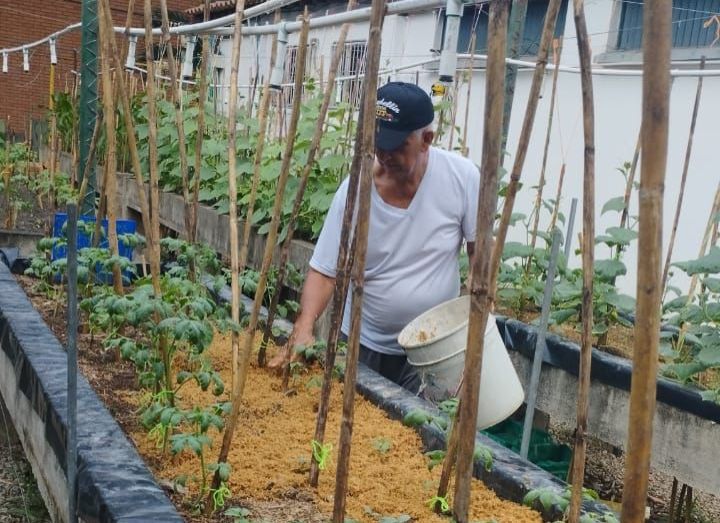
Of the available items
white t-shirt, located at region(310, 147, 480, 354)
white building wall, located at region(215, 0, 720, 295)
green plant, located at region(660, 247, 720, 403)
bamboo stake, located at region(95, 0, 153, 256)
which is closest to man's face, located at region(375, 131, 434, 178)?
white t-shirt, located at region(310, 147, 480, 354)

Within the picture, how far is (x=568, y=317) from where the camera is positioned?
4.03 metres

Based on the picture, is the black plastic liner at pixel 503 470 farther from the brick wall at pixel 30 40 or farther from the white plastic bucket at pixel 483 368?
the brick wall at pixel 30 40

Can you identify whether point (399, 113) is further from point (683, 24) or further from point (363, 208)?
point (683, 24)

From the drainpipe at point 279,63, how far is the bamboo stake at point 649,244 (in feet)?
6.44

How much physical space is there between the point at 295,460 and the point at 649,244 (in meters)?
1.67

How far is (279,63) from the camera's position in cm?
289

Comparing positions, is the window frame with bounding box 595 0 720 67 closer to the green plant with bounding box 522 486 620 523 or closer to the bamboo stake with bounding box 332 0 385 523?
the green plant with bounding box 522 486 620 523

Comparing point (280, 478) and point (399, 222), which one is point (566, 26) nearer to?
point (399, 222)

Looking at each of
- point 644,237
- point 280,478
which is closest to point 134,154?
point 280,478

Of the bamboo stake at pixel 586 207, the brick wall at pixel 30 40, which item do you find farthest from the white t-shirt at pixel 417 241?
the brick wall at pixel 30 40

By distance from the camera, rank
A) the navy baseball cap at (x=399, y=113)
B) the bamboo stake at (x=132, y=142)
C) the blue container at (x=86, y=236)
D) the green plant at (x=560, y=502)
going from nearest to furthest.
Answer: the green plant at (x=560, y=502) → the bamboo stake at (x=132, y=142) → the navy baseball cap at (x=399, y=113) → the blue container at (x=86, y=236)

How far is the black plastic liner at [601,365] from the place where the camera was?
3.21 meters

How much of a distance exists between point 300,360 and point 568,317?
151cm

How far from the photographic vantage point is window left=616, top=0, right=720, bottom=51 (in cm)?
Answer: 636
